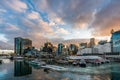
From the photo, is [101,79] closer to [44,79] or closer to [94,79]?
[94,79]

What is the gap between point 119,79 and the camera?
6944cm

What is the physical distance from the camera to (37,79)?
70.1 metres

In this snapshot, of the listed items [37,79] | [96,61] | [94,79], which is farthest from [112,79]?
[96,61]

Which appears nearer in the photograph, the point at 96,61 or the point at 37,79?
the point at 37,79

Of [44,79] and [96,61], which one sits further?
[96,61]

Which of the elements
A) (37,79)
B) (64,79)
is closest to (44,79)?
(37,79)

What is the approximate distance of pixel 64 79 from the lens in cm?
6806

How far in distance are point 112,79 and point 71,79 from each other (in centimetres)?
1508

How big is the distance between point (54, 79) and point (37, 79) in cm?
646

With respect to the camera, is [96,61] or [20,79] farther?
[96,61]

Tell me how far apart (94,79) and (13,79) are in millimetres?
30114

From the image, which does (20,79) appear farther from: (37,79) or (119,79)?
(119,79)

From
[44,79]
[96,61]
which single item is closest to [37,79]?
[44,79]

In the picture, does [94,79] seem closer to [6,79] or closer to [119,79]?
[119,79]
